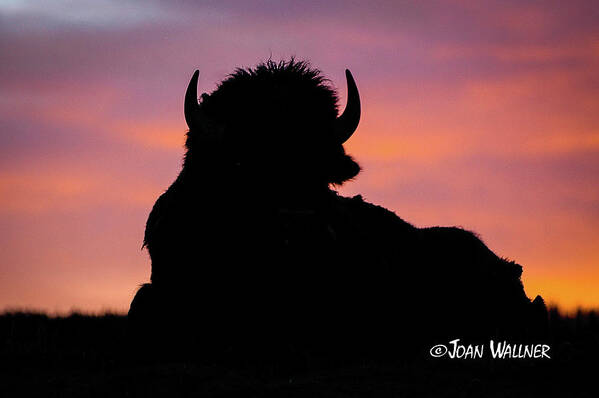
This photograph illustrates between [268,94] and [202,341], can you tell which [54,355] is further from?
[268,94]

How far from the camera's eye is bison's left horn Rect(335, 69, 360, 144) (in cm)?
1219

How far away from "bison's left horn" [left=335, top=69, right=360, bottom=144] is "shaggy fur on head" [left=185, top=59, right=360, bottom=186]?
→ 148 millimetres

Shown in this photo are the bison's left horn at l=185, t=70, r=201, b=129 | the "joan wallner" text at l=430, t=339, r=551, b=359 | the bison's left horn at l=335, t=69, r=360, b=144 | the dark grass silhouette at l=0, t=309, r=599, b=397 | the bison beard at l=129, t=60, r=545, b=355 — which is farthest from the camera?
the bison's left horn at l=335, t=69, r=360, b=144

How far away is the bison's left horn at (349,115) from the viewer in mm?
12188

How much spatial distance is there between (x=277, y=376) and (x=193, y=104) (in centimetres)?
404

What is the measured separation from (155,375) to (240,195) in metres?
3.17

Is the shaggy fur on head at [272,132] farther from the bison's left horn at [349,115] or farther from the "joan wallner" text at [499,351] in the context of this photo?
the "joan wallner" text at [499,351]

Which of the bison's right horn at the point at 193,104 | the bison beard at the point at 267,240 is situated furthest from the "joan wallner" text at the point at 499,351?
the bison's right horn at the point at 193,104

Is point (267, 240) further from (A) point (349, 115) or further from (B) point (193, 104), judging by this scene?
(A) point (349, 115)

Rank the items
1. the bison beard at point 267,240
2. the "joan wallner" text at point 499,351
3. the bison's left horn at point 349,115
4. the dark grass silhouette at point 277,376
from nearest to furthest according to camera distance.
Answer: the dark grass silhouette at point 277,376 < the bison beard at point 267,240 < the "joan wallner" text at point 499,351 < the bison's left horn at point 349,115

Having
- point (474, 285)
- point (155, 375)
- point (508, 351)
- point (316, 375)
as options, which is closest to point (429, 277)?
point (474, 285)

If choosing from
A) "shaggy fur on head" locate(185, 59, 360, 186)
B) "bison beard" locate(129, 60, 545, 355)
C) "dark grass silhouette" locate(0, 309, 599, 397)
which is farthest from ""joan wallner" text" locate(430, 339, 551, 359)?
"shaggy fur on head" locate(185, 59, 360, 186)

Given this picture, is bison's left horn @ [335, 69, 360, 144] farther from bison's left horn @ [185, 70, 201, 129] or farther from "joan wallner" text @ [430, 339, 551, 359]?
"joan wallner" text @ [430, 339, 551, 359]

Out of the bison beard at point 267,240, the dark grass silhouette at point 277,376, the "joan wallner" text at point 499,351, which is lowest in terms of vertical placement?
the dark grass silhouette at point 277,376
